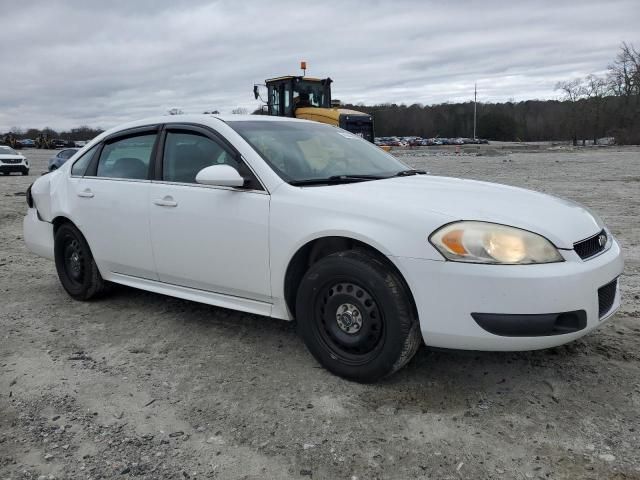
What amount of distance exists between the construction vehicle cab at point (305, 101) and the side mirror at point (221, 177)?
581 inches

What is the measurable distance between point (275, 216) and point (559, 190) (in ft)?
38.9

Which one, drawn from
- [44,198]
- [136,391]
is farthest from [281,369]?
[44,198]

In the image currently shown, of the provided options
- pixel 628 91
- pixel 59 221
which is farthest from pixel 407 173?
pixel 628 91

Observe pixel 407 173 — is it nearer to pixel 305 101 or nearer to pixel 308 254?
pixel 308 254

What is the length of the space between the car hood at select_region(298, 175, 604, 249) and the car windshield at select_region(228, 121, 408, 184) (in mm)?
283

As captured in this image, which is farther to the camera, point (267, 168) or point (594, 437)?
point (267, 168)

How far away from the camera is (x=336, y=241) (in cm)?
340

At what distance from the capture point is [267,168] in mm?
3654

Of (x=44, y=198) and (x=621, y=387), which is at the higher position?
(x=44, y=198)

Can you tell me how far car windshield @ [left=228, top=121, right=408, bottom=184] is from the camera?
3.75 meters

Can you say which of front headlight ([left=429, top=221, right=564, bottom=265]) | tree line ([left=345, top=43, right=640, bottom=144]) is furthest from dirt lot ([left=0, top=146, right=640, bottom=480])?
tree line ([left=345, top=43, right=640, bottom=144])

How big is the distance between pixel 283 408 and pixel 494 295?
1.24m

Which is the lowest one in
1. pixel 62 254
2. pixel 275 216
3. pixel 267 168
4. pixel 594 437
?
pixel 594 437

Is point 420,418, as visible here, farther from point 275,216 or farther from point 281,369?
point 275,216
